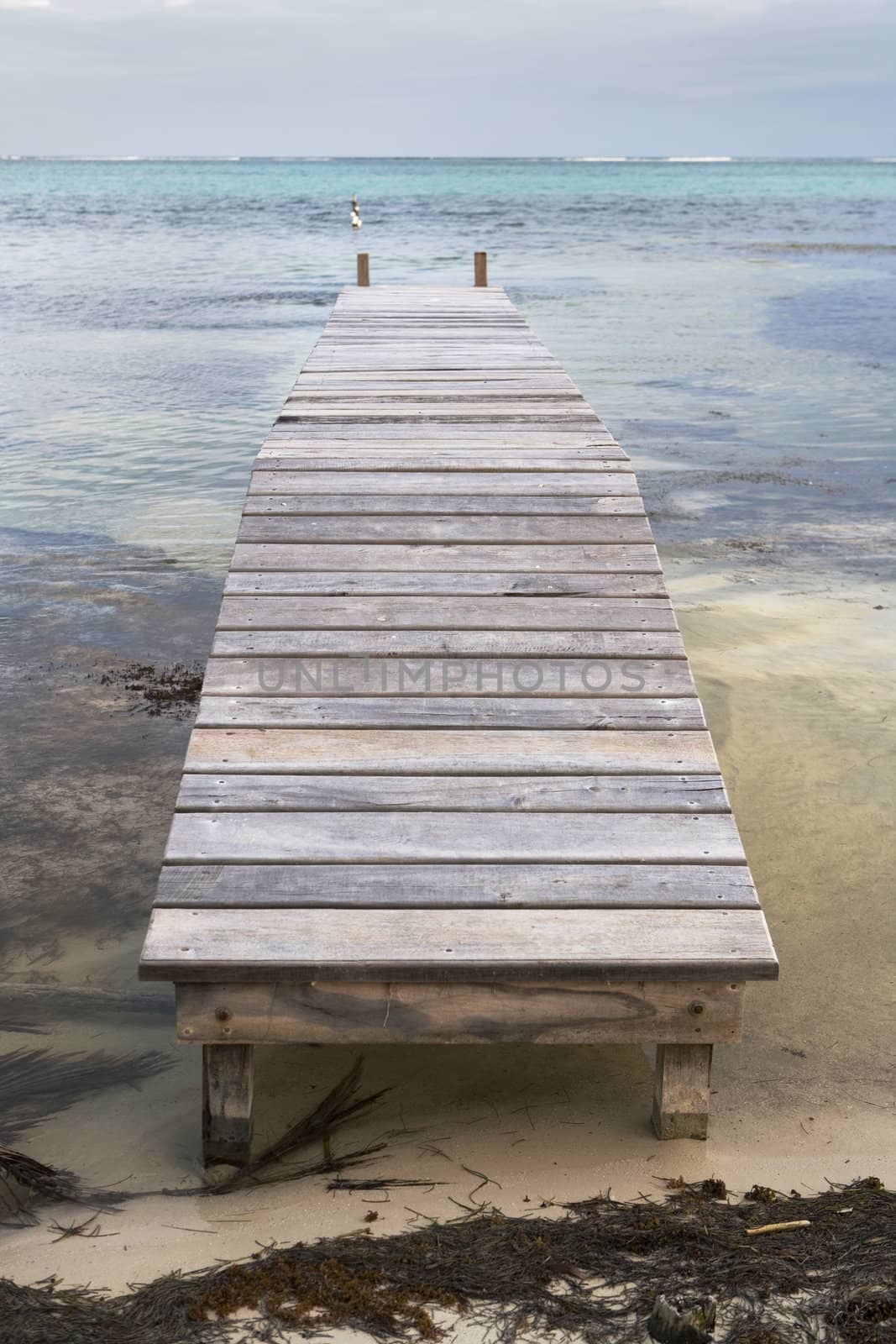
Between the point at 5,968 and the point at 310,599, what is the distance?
151cm

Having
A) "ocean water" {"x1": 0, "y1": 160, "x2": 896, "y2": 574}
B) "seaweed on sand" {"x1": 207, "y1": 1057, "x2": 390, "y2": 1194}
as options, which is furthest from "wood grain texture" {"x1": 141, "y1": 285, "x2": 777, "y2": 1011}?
"ocean water" {"x1": 0, "y1": 160, "x2": 896, "y2": 574}

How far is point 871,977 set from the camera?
3.87m

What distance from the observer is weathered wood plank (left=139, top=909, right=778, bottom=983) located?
273cm

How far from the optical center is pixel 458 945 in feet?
9.16

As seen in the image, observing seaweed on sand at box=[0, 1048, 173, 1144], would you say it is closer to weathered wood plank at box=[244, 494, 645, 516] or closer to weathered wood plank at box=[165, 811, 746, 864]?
weathered wood plank at box=[165, 811, 746, 864]

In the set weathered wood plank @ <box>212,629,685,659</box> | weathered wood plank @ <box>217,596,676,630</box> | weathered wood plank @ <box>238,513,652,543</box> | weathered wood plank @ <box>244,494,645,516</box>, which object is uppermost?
weathered wood plank @ <box>244,494,645,516</box>

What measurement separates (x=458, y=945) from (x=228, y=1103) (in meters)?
0.64

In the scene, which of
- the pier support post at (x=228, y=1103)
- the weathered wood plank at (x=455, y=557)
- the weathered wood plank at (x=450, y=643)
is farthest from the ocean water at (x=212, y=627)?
the weathered wood plank at (x=455, y=557)

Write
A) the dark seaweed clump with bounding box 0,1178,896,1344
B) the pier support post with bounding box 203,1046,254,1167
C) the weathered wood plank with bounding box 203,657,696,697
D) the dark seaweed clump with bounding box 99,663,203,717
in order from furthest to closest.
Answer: the dark seaweed clump with bounding box 99,663,203,717 → the weathered wood plank with bounding box 203,657,696,697 → the pier support post with bounding box 203,1046,254,1167 → the dark seaweed clump with bounding box 0,1178,896,1344

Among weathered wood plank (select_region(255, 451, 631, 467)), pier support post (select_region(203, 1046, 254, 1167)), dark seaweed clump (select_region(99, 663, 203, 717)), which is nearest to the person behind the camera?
pier support post (select_region(203, 1046, 254, 1167))

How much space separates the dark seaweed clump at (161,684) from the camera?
604cm

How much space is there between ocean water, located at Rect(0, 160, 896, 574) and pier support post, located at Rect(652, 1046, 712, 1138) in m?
5.98

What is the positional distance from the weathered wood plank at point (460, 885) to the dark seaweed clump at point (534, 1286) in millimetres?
672

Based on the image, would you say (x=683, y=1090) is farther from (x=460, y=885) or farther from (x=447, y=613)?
(x=447, y=613)
